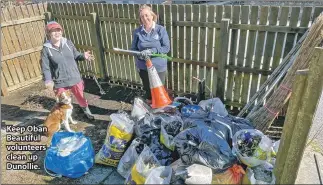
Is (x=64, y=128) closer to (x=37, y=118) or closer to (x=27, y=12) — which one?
(x=37, y=118)

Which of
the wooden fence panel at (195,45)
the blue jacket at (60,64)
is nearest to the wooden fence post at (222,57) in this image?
the wooden fence panel at (195,45)

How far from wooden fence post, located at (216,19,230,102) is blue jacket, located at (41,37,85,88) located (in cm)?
252

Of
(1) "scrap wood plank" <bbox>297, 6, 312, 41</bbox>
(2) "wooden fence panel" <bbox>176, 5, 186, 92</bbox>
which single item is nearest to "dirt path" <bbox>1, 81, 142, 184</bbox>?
(2) "wooden fence panel" <bbox>176, 5, 186, 92</bbox>

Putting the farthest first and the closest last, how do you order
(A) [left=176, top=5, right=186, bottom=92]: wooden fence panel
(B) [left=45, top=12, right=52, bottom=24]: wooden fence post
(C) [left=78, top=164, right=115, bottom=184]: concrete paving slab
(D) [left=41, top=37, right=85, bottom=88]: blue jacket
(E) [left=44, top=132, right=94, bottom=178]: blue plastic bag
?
(B) [left=45, top=12, right=52, bottom=24]: wooden fence post
(A) [left=176, top=5, right=186, bottom=92]: wooden fence panel
(D) [left=41, top=37, right=85, bottom=88]: blue jacket
(C) [left=78, top=164, right=115, bottom=184]: concrete paving slab
(E) [left=44, top=132, right=94, bottom=178]: blue plastic bag

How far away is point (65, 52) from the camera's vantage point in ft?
13.9

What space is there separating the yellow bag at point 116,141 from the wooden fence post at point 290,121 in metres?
1.92

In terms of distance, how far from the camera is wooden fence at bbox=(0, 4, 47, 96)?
5965mm

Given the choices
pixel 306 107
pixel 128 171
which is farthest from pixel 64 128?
pixel 306 107

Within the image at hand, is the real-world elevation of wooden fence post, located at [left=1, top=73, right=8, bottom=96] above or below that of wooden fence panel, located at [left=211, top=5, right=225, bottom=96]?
below

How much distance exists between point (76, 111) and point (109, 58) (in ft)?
5.38

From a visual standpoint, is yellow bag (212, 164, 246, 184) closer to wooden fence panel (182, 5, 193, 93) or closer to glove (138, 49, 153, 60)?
glove (138, 49, 153, 60)

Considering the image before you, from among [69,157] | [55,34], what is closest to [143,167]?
[69,157]

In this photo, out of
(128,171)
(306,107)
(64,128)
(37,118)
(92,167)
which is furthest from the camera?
(37,118)

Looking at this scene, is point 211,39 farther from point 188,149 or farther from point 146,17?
point 188,149
